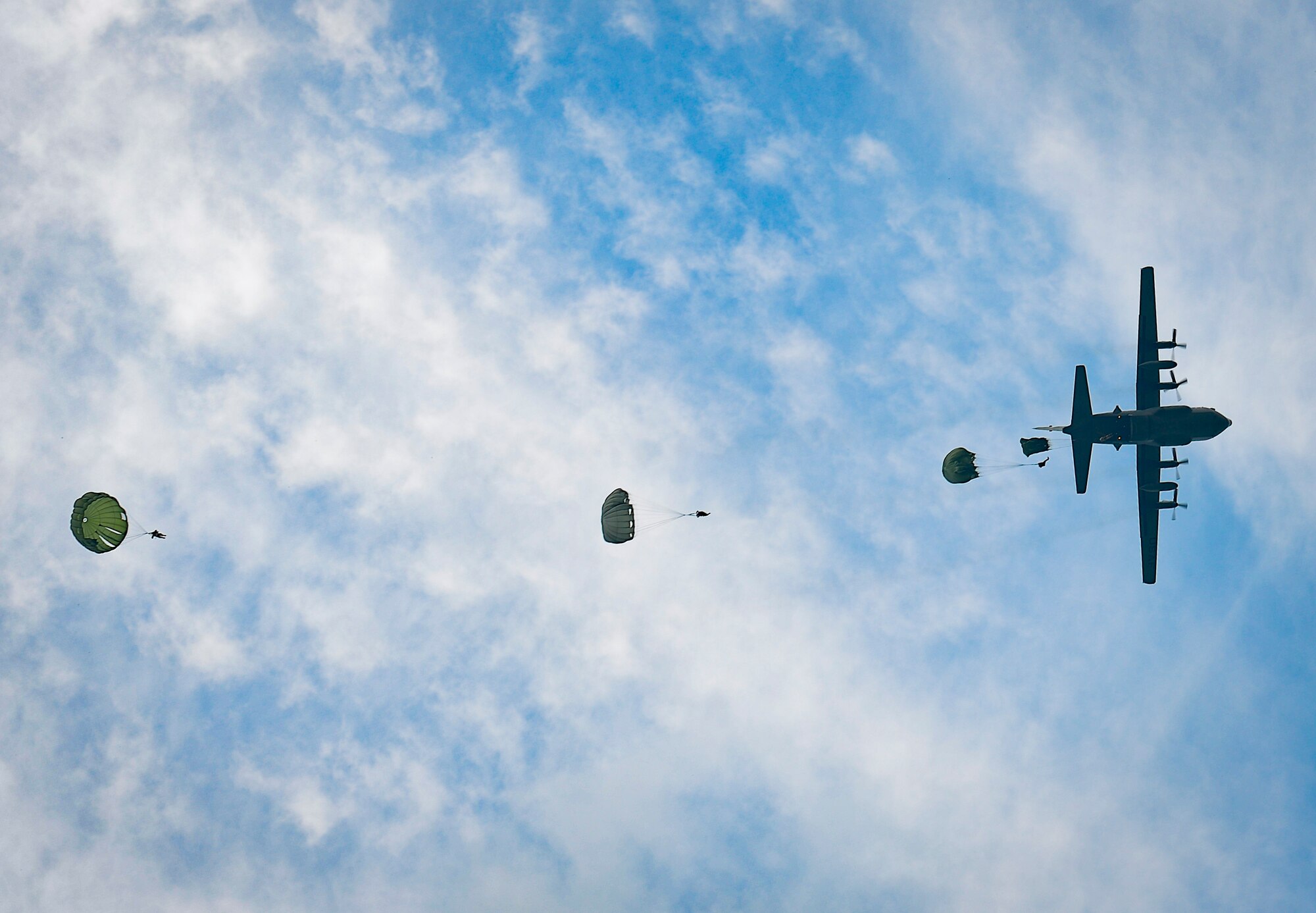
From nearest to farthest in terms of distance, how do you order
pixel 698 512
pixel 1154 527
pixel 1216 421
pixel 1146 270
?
1. pixel 698 512
2. pixel 1216 421
3. pixel 1146 270
4. pixel 1154 527

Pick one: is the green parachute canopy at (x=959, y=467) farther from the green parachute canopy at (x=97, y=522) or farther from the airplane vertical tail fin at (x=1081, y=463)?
the green parachute canopy at (x=97, y=522)

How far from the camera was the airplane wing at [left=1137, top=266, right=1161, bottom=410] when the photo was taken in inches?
3196

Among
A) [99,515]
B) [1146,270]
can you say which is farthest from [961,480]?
[99,515]

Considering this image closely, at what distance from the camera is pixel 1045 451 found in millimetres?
78812

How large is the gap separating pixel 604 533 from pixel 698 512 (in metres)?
7.98

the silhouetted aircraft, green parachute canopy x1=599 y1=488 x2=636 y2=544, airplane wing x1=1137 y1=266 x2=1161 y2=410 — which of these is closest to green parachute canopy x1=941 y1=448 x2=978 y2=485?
the silhouetted aircraft

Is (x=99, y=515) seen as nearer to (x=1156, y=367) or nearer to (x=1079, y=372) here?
(x=1079, y=372)

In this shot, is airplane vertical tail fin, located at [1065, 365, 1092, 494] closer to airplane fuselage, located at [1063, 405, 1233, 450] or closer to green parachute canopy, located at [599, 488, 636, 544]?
airplane fuselage, located at [1063, 405, 1233, 450]

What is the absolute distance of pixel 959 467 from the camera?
3031 inches

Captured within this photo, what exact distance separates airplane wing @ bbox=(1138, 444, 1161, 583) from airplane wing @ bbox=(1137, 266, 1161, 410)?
6.26 meters

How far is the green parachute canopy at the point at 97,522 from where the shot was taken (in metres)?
68.6

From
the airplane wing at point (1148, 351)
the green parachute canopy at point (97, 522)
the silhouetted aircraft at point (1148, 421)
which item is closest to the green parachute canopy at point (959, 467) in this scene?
the silhouetted aircraft at point (1148, 421)

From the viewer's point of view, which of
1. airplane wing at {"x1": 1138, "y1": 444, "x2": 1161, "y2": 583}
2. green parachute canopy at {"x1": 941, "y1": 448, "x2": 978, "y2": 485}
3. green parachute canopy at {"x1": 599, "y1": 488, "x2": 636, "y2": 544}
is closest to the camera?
green parachute canopy at {"x1": 599, "y1": 488, "x2": 636, "y2": 544}

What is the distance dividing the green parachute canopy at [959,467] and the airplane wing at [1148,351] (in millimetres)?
18754
